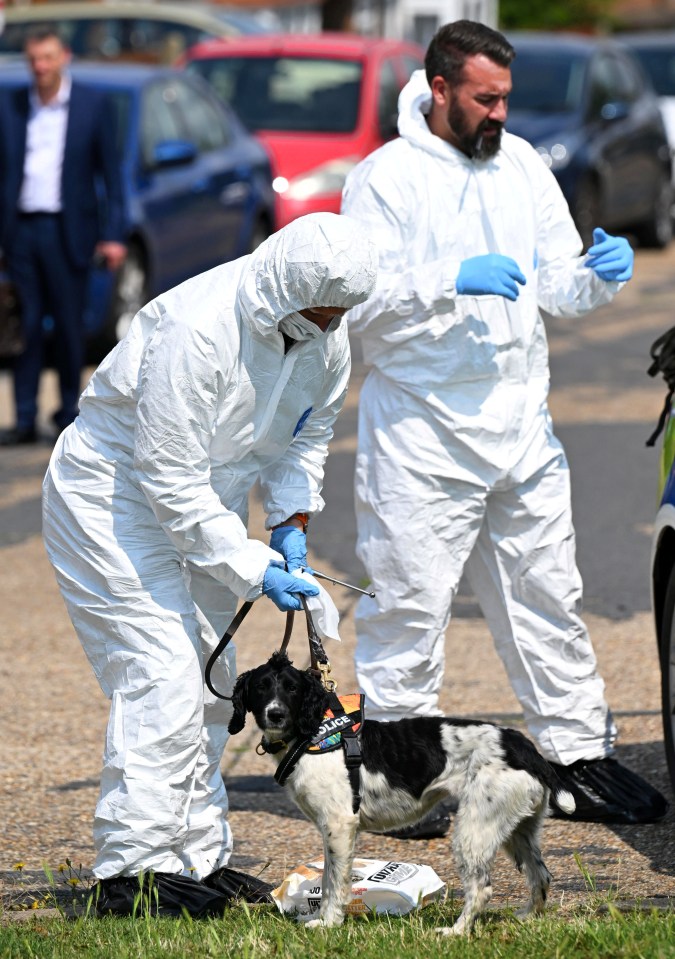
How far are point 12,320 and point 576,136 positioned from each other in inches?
284

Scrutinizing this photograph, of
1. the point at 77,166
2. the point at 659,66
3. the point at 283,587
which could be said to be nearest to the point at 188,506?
the point at 283,587

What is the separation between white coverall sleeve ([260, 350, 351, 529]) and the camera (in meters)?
4.57

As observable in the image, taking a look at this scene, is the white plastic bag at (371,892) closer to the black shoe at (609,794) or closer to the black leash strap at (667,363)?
the black shoe at (609,794)

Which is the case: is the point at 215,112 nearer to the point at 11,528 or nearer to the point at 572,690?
the point at 11,528

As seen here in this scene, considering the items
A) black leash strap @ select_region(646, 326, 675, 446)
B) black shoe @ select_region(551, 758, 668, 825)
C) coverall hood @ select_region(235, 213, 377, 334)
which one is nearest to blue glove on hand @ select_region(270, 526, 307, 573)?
coverall hood @ select_region(235, 213, 377, 334)

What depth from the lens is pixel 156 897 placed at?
431 cm

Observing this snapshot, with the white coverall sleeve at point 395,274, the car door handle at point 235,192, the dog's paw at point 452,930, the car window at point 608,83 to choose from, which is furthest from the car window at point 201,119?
the dog's paw at point 452,930

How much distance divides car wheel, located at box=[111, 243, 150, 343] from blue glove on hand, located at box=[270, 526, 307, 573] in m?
7.13

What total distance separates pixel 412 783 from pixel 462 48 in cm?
216

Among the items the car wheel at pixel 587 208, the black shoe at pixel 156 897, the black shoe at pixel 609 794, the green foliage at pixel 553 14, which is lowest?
the green foliage at pixel 553 14

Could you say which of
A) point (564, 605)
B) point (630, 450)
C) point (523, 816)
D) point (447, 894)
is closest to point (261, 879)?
point (447, 894)

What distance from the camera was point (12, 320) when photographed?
1015 cm

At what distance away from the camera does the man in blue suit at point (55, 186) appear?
9844mm

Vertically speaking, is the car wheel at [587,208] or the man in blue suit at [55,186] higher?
the man in blue suit at [55,186]
